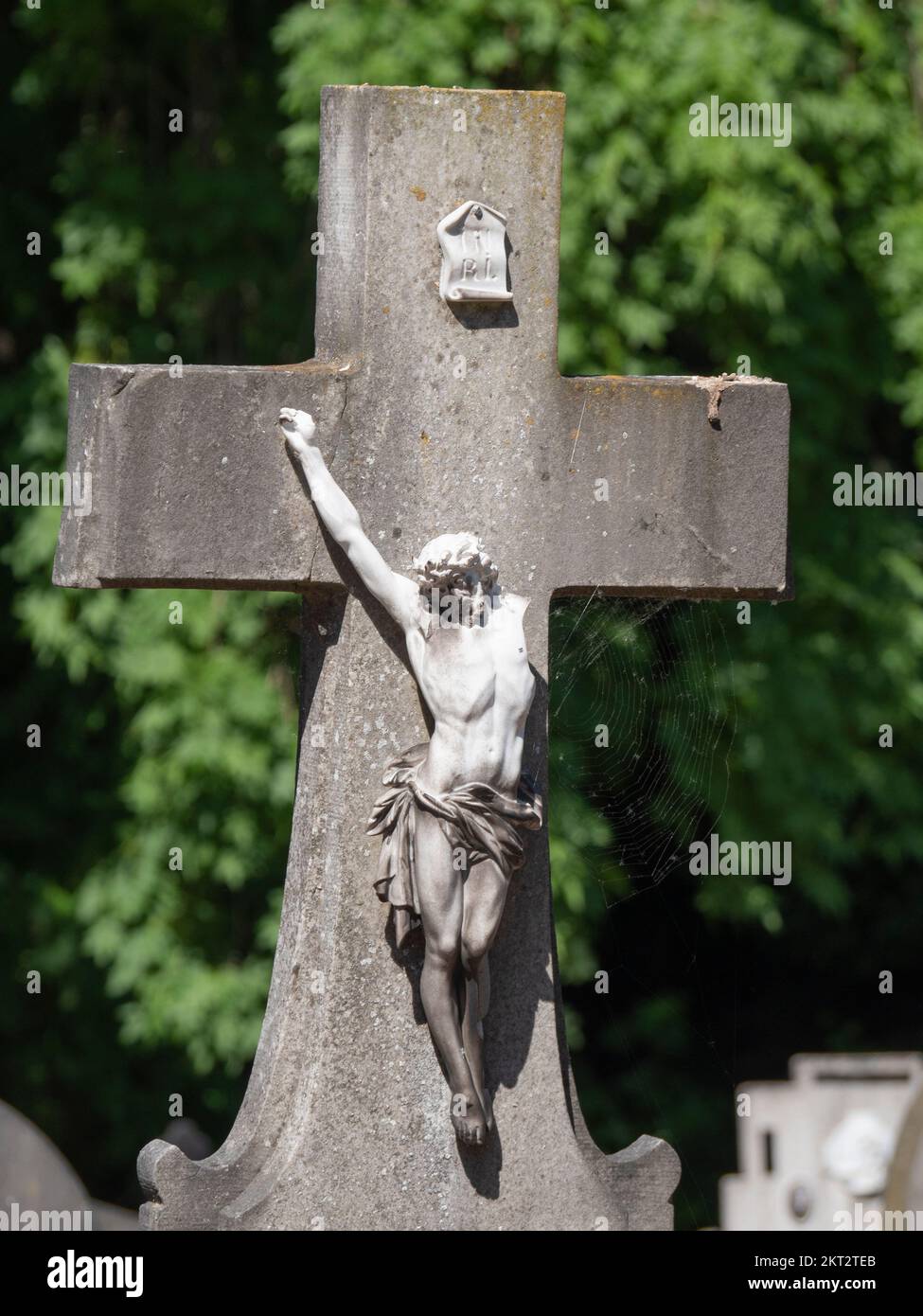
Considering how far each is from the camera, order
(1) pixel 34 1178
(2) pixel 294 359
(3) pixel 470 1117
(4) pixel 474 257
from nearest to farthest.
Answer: (3) pixel 470 1117
(4) pixel 474 257
(1) pixel 34 1178
(2) pixel 294 359

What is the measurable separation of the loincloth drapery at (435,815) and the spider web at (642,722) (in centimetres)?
66

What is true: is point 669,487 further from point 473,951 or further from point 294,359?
point 294,359

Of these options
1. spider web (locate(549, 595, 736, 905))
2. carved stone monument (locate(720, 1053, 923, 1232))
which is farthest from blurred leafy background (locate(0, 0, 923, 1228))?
carved stone monument (locate(720, 1053, 923, 1232))

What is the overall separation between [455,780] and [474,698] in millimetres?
175

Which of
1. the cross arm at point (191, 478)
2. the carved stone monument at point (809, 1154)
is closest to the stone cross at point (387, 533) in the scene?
the cross arm at point (191, 478)

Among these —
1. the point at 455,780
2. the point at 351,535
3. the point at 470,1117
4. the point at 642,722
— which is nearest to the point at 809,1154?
the point at 642,722

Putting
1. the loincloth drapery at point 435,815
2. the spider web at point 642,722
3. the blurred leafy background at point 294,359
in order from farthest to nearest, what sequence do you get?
1. the blurred leafy background at point 294,359
2. the spider web at point 642,722
3. the loincloth drapery at point 435,815

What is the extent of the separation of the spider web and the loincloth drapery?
2.15ft

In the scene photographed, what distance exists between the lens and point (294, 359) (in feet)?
30.4

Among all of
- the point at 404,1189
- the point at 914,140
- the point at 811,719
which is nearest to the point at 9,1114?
the point at 404,1189

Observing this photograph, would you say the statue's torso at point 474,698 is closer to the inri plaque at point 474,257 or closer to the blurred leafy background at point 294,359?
the inri plaque at point 474,257

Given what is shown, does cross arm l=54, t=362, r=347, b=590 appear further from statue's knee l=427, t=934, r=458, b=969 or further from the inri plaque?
statue's knee l=427, t=934, r=458, b=969

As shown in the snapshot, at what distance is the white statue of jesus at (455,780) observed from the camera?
4.30 meters

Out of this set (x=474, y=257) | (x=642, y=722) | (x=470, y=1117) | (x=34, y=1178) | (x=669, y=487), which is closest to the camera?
(x=470, y=1117)
